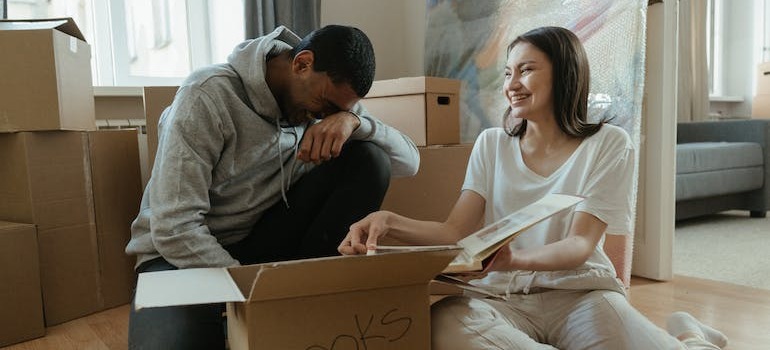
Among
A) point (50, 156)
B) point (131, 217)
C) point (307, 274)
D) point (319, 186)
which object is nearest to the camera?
point (307, 274)

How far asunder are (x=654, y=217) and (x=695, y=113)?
2692 millimetres

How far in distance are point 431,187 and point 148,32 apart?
137 centimetres

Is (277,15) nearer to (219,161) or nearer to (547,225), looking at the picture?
(219,161)

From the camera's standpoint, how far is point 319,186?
1284 mm

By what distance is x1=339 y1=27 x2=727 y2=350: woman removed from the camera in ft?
3.13

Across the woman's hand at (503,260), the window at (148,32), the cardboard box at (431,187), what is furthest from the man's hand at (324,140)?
the window at (148,32)

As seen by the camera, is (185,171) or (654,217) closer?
(185,171)

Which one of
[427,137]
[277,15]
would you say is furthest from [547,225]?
[277,15]

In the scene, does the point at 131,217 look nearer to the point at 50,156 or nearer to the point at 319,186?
the point at 50,156

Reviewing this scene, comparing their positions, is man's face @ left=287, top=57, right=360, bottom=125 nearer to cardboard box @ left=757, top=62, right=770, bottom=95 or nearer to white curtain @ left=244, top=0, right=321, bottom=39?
white curtain @ left=244, top=0, right=321, bottom=39

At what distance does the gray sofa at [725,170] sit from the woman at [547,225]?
69.5 inches

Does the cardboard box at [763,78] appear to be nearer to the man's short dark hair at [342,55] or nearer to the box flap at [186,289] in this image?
the man's short dark hair at [342,55]

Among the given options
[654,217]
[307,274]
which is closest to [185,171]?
[307,274]

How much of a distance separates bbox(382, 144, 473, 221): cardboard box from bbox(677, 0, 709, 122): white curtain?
2.80m
